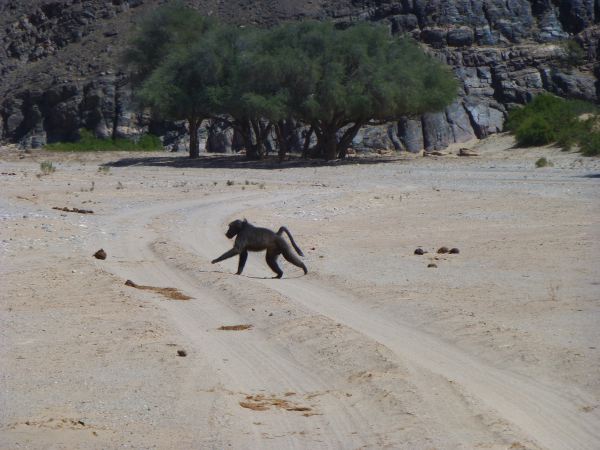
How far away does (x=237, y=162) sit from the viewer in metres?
57.2

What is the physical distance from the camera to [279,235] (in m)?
15.5

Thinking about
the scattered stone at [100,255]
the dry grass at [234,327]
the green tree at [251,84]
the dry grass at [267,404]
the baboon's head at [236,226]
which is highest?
the green tree at [251,84]

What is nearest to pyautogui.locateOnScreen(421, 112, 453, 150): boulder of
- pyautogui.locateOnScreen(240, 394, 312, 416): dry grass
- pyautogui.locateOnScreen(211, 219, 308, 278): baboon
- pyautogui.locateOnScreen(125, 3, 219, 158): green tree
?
pyautogui.locateOnScreen(125, 3, 219, 158): green tree

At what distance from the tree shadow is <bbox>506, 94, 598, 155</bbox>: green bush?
7030 millimetres

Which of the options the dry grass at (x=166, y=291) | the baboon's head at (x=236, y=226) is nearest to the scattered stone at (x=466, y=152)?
the baboon's head at (x=236, y=226)

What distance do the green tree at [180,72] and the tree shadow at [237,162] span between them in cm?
209

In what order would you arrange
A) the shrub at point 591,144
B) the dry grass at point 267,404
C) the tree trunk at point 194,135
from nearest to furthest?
the dry grass at point 267,404 → the shrub at point 591,144 → the tree trunk at point 194,135

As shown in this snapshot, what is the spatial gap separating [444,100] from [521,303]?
135 ft

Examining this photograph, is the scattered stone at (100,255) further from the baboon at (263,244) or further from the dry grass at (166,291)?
the baboon at (263,244)

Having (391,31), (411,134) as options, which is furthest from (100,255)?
(391,31)

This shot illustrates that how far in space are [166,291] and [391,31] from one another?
65.4 meters

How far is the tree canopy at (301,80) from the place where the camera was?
5038 cm

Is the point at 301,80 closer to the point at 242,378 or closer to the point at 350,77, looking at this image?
the point at 350,77

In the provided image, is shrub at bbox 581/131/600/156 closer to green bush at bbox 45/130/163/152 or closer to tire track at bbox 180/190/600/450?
tire track at bbox 180/190/600/450
